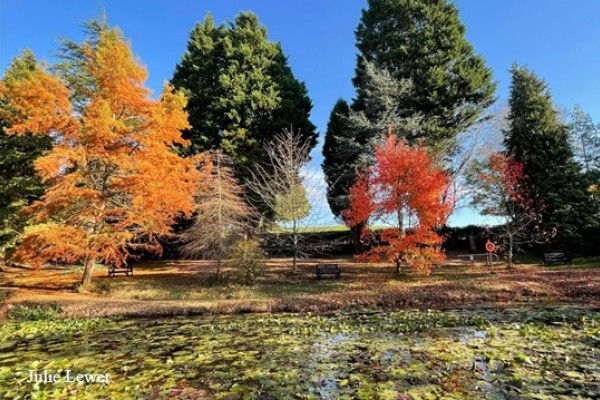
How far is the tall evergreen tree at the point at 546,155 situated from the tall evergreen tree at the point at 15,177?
82.9 feet

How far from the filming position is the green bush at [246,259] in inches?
596

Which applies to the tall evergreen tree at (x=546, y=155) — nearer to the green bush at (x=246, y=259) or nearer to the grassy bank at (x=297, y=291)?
the grassy bank at (x=297, y=291)

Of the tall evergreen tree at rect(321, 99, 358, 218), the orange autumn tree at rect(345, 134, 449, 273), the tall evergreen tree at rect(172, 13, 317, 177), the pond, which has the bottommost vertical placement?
the pond

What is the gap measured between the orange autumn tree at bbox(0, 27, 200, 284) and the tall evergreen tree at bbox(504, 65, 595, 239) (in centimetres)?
1844

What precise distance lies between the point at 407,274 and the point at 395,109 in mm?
10200

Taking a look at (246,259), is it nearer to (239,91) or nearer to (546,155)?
(239,91)

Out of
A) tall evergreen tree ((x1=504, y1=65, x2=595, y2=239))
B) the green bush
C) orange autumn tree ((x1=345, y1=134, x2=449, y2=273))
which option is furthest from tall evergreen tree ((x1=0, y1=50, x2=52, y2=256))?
tall evergreen tree ((x1=504, y1=65, x2=595, y2=239))

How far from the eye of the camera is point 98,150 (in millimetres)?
12961

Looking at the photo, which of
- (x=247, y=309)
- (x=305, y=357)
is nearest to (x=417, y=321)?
(x=305, y=357)

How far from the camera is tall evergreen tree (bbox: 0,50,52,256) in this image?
56.3 ft

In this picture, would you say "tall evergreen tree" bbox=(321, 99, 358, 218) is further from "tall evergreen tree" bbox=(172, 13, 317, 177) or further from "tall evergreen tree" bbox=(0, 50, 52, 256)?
"tall evergreen tree" bbox=(0, 50, 52, 256)

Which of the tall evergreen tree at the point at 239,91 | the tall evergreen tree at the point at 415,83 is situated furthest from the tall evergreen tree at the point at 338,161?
the tall evergreen tree at the point at 239,91

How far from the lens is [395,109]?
71.4 ft

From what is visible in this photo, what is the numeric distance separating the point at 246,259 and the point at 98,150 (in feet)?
22.3
